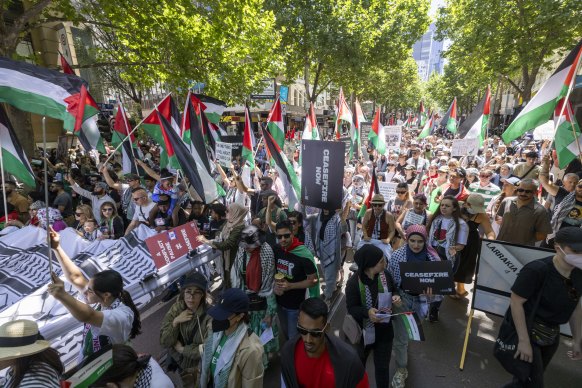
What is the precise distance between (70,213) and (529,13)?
18866 mm

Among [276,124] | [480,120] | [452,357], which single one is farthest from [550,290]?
[480,120]

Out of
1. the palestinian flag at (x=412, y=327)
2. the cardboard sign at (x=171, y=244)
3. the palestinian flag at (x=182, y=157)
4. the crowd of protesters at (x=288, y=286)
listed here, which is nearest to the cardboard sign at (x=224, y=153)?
the crowd of protesters at (x=288, y=286)

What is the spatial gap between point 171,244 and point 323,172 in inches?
85.3

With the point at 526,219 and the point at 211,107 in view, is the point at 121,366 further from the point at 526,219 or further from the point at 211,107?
the point at 211,107

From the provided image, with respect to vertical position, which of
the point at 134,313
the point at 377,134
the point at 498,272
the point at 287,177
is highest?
the point at 377,134

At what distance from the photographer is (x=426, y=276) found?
3191 millimetres

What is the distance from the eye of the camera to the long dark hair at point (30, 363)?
1.83 metres

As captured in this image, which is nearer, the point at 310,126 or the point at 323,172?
the point at 323,172

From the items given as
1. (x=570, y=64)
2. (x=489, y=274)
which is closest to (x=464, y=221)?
(x=489, y=274)

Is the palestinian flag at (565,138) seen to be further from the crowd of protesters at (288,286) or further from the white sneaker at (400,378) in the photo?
the white sneaker at (400,378)

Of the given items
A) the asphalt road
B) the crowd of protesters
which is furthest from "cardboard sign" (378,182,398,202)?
the asphalt road

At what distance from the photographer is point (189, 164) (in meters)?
5.05

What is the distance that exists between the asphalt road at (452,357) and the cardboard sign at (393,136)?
22.8ft

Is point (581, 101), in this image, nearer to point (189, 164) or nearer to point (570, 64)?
point (570, 64)
